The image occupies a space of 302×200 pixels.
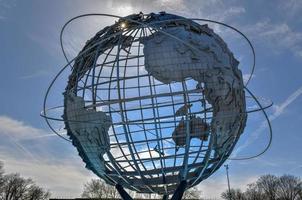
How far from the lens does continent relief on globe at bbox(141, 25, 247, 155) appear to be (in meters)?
10.2

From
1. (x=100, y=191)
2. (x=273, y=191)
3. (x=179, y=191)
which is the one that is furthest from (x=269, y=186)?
(x=179, y=191)

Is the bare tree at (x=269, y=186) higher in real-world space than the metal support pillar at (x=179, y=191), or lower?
higher

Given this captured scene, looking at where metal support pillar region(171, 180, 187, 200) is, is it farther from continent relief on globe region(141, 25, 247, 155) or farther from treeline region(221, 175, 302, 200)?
treeline region(221, 175, 302, 200)

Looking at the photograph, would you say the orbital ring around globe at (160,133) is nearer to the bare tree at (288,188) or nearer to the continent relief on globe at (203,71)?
the continent relief on globe at (203,71)

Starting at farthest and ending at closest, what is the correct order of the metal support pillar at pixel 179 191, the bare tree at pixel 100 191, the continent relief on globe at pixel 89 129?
the bare tree at pixel 100 191, the continent relief on globe at pixel 89 129, the metal support pillar at pixel 179 191

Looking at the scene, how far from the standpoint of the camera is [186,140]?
10.1 metres

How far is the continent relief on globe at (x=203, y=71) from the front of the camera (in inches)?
401

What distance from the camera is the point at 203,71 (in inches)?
400

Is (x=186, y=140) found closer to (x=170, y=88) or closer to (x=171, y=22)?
(x=170, y=88)

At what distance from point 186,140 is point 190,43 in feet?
7.97

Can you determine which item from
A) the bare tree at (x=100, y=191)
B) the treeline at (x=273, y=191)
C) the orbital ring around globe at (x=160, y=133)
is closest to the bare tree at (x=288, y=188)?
the treeline at (x=273, y=191)

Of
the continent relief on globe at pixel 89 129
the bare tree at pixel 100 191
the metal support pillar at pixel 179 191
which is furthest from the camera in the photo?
the bare tree at pixel 100 191

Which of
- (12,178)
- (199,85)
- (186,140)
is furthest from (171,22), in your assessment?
(12,178)

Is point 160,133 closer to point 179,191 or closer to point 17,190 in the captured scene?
point 179,191
